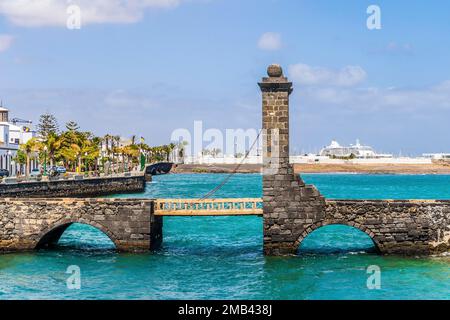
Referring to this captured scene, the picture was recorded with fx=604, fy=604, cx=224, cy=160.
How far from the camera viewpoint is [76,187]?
6172cm

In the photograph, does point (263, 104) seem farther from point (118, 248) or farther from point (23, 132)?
point (23, 132)

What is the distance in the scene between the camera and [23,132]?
319ft

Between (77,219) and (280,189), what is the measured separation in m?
8.85

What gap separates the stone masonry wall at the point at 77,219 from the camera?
26047 millimetres

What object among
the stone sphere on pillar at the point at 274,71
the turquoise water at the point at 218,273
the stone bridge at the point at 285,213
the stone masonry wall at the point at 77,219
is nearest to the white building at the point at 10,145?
the turquoise water at the point at 218,273

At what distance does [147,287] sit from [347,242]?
14.6 m

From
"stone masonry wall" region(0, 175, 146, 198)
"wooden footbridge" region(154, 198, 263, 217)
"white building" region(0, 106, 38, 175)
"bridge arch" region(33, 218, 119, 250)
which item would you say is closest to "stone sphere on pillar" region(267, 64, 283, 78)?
"wooden footbridge" region(154, 198, 263, 217)

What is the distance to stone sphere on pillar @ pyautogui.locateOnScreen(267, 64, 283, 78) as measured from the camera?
83.8ft

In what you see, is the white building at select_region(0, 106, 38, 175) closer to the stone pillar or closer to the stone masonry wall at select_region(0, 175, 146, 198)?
the stone masonry wall at select_region(0, 175, 146, 198)

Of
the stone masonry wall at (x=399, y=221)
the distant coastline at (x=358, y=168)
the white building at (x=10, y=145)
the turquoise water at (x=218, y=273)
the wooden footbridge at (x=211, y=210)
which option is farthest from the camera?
the distant coastline at (x=358, y=168)

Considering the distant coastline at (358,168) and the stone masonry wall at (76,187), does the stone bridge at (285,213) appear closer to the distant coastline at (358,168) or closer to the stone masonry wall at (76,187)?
the stone masonry wall at (76,187)

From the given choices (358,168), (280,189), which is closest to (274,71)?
(280,189)

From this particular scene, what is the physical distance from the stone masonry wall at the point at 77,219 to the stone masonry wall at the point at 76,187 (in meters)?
20.0
